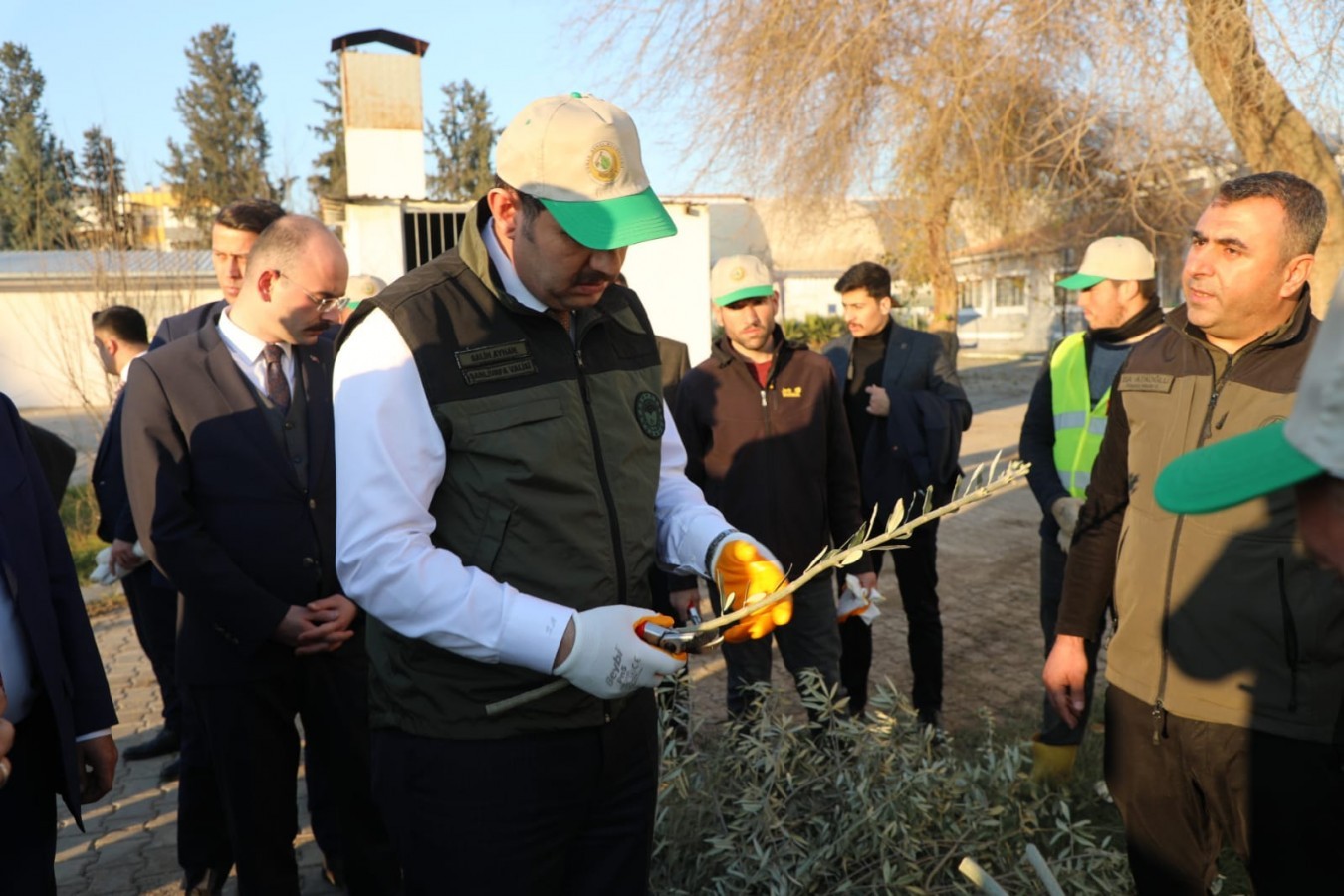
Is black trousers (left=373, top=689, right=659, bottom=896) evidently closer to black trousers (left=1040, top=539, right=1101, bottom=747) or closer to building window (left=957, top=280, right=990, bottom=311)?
black trousers (left=1040, top=539, right=1101, bottom=747)

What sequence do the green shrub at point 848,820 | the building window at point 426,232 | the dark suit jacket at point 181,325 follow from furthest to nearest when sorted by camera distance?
the building window at point 426,232 < the dark suit jacket at point 181,325 < the green shrub at point 848,820

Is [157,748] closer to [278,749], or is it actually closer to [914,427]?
[278,749]

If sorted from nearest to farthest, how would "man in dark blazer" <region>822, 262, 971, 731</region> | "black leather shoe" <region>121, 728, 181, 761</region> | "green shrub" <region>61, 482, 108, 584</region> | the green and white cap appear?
the green and white cap, "man in dark blazer" <region>822, 262, 971, 731</region>, "black leather shoe" <region>121, 728, 181, 761</region>, "green shrub" <region>61, 482, 108, 584</region>

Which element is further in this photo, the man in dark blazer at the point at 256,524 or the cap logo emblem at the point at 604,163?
the man in dark blazer at the point at 256,524

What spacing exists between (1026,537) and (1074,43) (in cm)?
458

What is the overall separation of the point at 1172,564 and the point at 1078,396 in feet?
6.37

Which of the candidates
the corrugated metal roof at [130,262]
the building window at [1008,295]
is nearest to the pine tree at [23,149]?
the corrugated metal roof at [130,262]

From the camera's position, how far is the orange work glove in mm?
2387

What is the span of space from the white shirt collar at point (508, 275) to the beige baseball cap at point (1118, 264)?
294 cm

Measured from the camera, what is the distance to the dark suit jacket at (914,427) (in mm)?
4973

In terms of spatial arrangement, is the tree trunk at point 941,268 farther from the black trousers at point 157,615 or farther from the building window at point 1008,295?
the building window at point 1008,295

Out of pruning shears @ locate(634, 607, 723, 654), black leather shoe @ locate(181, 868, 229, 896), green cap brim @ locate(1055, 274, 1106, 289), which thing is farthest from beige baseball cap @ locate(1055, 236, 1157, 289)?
black leather shoe @ locate(181, 868, 229, 896)

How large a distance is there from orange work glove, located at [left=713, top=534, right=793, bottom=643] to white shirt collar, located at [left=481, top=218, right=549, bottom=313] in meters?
0.73

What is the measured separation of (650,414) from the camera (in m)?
2.37
